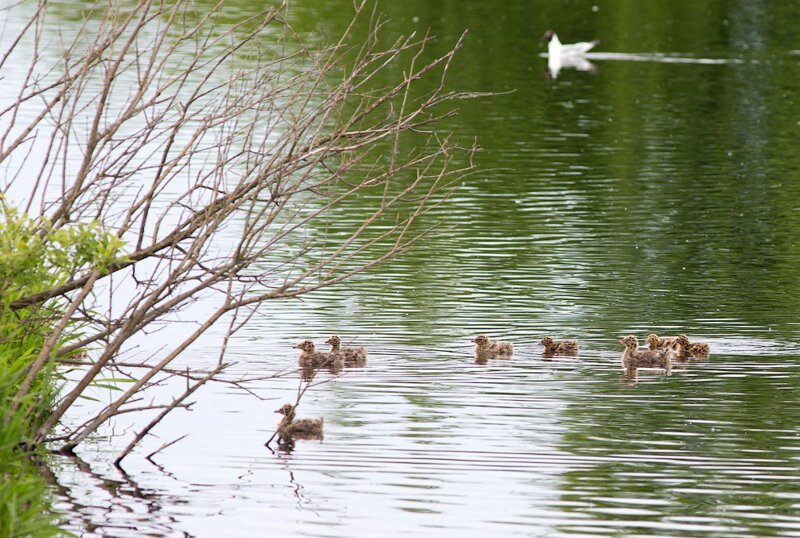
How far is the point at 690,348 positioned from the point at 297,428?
202 inches

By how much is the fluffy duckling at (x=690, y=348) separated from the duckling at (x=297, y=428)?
480 cm

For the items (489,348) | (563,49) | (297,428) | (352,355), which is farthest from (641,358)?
(563,49)

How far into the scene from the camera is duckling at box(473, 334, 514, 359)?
16.0 m

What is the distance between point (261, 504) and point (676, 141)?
2618 cm

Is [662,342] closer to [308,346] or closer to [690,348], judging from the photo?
[690,348]

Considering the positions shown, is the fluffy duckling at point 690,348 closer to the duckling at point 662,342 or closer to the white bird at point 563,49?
the duckling at point 662,342

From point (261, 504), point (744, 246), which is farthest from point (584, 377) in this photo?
point (744, 246)

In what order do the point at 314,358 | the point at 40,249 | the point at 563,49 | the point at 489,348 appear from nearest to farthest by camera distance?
the point at 40,249
the point at 314,358
the point at 489,348
the point at 563,49

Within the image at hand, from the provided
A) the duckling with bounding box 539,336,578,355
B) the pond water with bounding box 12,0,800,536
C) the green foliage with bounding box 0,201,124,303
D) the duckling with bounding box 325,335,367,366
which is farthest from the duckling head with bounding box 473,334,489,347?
the green foliage with bounding box 0,201,124,303

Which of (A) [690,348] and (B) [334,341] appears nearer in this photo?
(B) [334,341]

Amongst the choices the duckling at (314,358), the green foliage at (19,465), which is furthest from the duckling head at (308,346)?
the green foliage at (19,465)

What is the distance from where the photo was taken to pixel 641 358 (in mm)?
15570

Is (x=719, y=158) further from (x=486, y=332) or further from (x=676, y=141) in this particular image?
(x=486, y=332)

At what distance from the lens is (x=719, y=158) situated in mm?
33156
